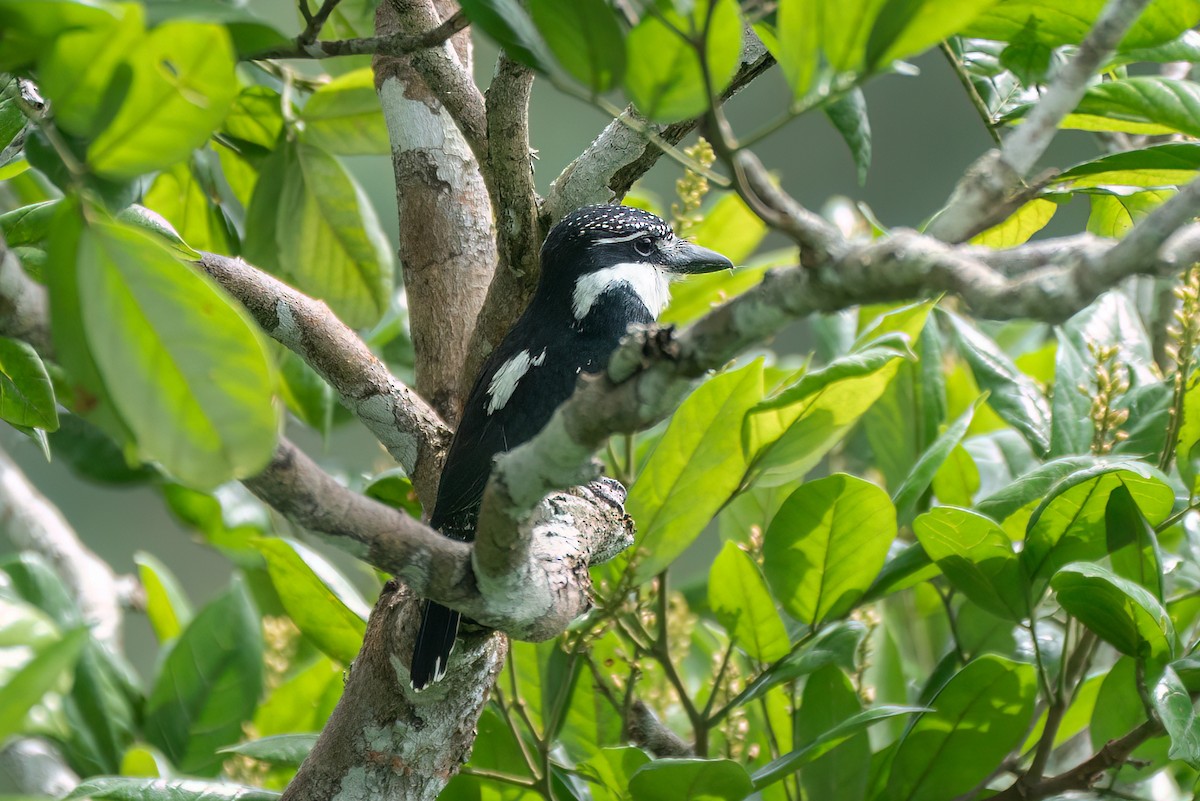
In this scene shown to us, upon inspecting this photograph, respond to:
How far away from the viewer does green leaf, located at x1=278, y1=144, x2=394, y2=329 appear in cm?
236

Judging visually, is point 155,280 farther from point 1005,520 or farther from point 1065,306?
point 1005,520

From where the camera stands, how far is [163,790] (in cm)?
173

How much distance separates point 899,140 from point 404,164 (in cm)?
602

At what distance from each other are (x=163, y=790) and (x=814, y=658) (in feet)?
3.37

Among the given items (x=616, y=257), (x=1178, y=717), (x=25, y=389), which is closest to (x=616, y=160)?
(x=616, y=257)

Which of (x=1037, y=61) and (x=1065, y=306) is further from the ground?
(x=1037, y=61)

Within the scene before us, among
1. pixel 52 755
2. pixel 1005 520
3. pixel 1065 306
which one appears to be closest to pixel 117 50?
pixel 1065 306

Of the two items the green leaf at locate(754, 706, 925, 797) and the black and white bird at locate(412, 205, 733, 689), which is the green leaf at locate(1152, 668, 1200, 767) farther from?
the black and white bird at locate(412, 205, 733, 689)

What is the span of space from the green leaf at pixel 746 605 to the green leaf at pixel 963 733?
0.26 m

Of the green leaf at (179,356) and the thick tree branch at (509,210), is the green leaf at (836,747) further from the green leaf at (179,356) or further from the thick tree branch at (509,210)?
the green leaf at (179,356)

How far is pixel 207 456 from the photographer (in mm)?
884

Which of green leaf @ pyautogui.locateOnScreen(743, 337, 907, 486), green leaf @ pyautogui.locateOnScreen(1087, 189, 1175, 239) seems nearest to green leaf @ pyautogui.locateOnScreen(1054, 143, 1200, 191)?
green leaf @ pyautogui.locateOnScreen(1087, 189, 1175, 239)

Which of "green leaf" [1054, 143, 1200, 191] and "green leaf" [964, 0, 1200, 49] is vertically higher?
"green leaf" [964, 0, 1200, 49]

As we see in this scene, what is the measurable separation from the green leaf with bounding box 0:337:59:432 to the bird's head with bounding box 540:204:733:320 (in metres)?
1.10
